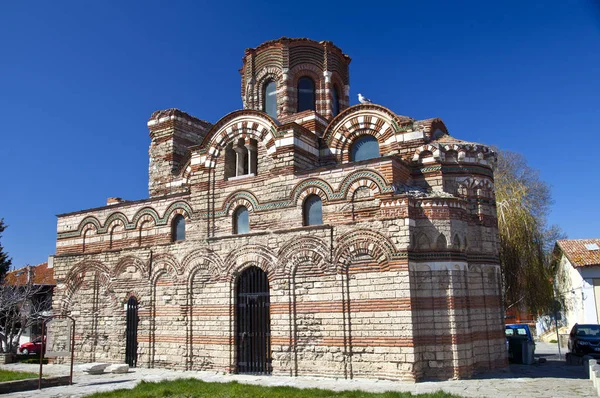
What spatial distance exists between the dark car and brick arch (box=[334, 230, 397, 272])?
716cm

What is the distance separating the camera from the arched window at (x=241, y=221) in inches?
547

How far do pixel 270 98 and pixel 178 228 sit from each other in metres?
5.71

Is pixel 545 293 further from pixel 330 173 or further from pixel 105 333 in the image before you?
pixel 105 333

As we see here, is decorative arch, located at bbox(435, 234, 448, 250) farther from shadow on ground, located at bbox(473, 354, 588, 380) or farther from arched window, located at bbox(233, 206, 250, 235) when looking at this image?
arched window, located at bbox(233, 206, 250, 235)

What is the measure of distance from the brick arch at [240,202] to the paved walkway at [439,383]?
4346mm

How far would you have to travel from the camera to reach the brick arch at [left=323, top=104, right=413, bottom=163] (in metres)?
14.0

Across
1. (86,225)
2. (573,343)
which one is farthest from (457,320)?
(86,225)

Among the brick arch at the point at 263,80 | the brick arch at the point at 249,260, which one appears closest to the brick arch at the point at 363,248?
the brick arch at the point at 249,260

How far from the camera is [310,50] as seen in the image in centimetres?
1766

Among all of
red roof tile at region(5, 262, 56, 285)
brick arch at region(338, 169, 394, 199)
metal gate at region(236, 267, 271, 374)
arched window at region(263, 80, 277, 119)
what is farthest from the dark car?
red roof tile at region(5, 262, 56, 285)

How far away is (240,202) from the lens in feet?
45.7

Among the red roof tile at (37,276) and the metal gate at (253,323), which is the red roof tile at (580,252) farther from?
the red roof tile at (37,276)

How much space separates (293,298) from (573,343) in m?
9.37

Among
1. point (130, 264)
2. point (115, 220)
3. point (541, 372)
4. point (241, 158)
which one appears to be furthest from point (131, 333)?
point (541, 372)
